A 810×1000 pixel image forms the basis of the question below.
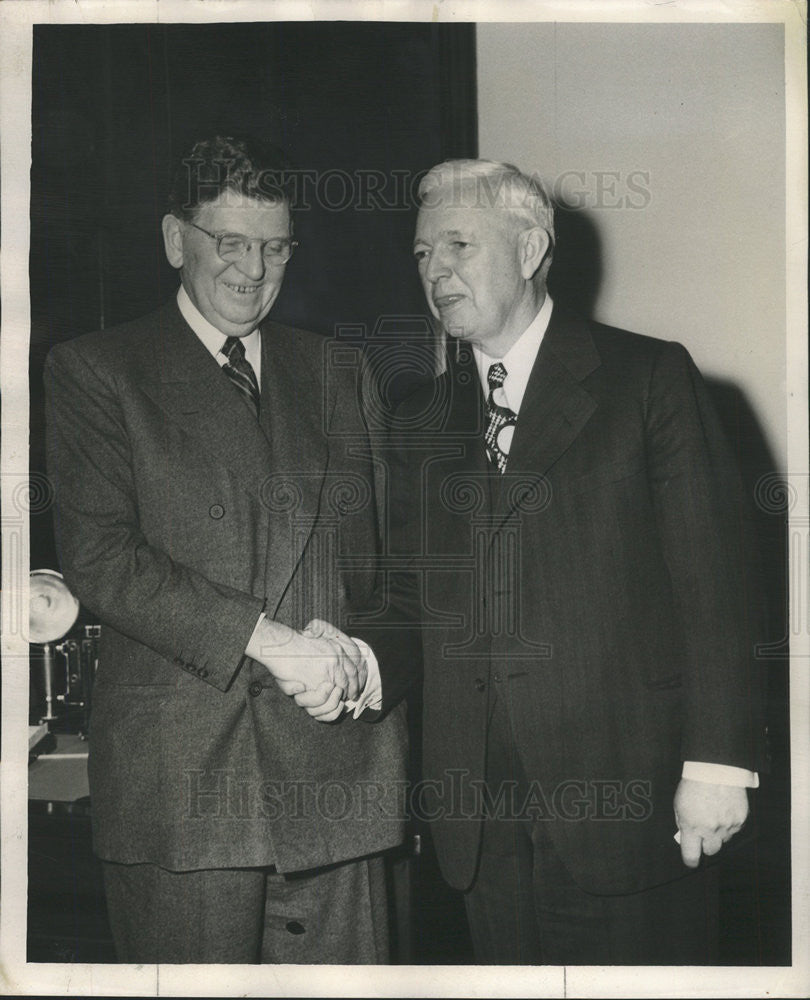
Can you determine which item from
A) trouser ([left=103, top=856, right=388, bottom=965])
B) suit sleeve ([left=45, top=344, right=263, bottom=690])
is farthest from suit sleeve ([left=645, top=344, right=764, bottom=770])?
suit sleeve ([left=45, top=344, right=263, bottom=690])

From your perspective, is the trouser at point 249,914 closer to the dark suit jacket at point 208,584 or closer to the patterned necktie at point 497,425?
the dark suit jacket at point 208,584

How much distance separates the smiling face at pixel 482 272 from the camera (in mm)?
2127

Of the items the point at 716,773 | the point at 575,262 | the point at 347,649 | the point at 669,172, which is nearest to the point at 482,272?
the point at 575,262

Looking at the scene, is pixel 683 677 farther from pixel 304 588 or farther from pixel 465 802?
pixel 304 588

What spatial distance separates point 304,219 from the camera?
218 cm

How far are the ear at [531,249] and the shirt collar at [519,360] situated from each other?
0.26 feet

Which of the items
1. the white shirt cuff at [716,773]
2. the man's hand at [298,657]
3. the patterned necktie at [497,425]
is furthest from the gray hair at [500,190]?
the white shirt cuff at [716,773]

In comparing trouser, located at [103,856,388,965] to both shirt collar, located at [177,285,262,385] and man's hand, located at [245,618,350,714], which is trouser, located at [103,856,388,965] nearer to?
man's hand, located at [245,618,350,714]

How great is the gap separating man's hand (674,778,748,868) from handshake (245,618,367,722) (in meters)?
0.67

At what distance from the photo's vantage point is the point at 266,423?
2.15 m

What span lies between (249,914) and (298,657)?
516mm

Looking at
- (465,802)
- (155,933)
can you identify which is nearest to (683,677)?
(465,802)

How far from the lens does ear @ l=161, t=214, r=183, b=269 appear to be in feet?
7.12

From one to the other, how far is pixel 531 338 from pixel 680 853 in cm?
107
